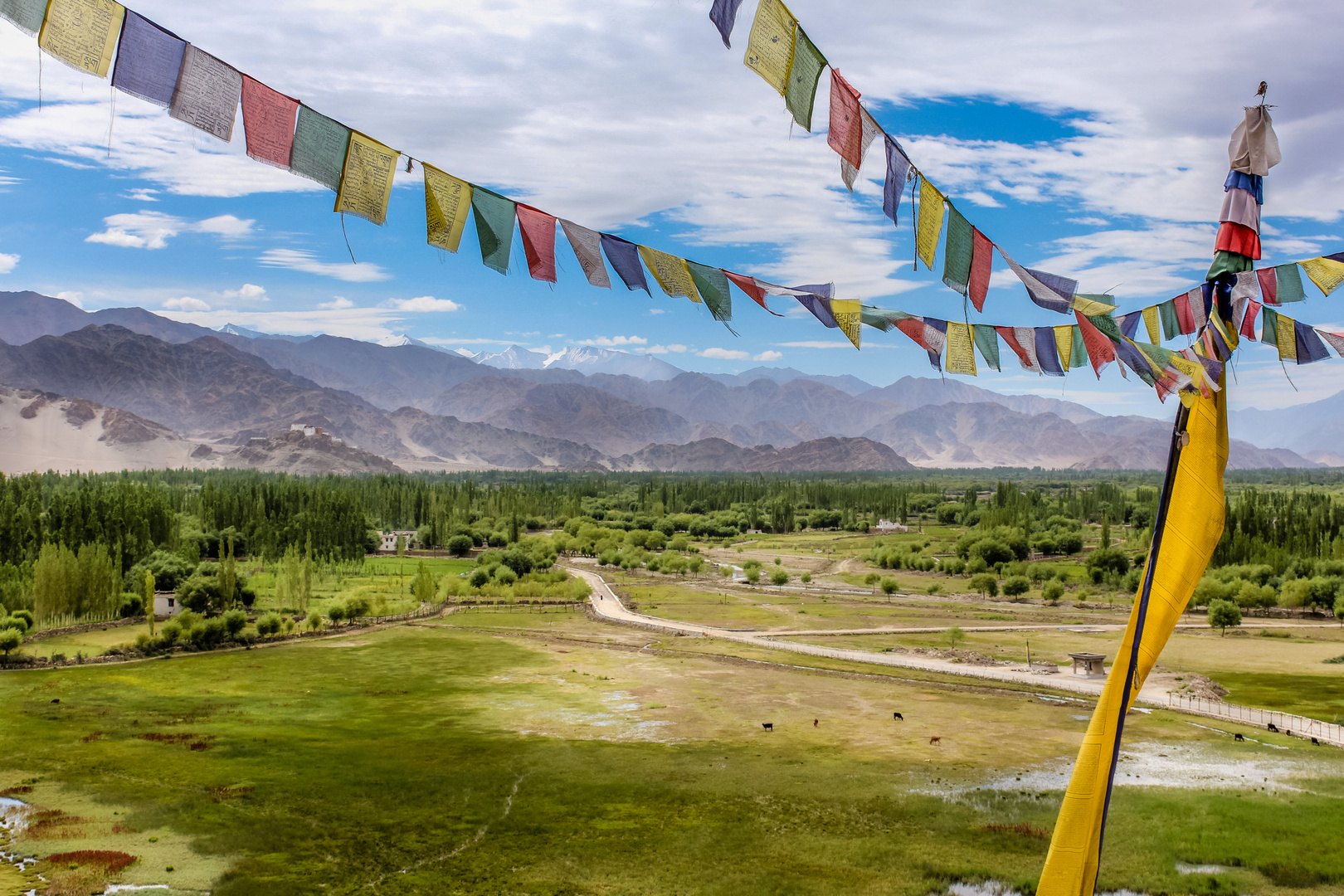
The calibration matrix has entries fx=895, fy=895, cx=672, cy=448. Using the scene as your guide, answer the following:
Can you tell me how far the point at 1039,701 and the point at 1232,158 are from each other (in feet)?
89.2

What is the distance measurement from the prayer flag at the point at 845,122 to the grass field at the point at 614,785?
45.5 feet

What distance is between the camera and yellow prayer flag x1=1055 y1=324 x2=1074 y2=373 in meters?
9.81

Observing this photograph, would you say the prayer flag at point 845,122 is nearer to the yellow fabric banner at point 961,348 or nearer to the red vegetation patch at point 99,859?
the yellow fabric banner at point 961,348

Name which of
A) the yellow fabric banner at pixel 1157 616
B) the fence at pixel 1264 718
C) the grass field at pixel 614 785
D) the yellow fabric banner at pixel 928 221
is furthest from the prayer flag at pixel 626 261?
the fence at pixel 1264 718

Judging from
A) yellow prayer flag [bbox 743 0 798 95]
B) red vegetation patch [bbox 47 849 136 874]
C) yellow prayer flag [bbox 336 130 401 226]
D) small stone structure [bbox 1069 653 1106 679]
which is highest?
yellow prayer flag [bbox 743 0 798 95]

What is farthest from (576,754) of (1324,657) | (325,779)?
(1324,657)

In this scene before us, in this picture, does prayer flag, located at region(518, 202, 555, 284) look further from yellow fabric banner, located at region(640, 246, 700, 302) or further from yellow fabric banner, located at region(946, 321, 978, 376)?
yellow fabric banner, located at region(946, 321, 978, 376)

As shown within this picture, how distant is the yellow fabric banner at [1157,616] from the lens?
23.9ft

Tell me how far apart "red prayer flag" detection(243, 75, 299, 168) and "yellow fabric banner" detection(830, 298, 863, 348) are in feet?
16.6

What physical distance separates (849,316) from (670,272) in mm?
1928

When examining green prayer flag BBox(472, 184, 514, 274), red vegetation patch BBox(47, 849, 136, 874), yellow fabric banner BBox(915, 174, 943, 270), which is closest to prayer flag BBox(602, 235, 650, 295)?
green prayer flag BBox(472, 184, 514, 274)

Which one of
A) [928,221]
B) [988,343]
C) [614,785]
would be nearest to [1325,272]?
[988,343]

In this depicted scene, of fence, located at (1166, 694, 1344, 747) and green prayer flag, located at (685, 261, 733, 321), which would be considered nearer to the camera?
green prayer flag, located at (685, 261, 733, 321)

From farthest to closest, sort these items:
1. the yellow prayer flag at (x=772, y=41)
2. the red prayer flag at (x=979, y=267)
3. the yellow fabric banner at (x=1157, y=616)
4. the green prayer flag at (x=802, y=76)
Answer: the red prayer flag at (x=979, y=267), the yellow fabric banner at (x=1157, y=616), the green prayer flag at (x=802, y=76), the yellow prayer flag at (x=772, y=41)
